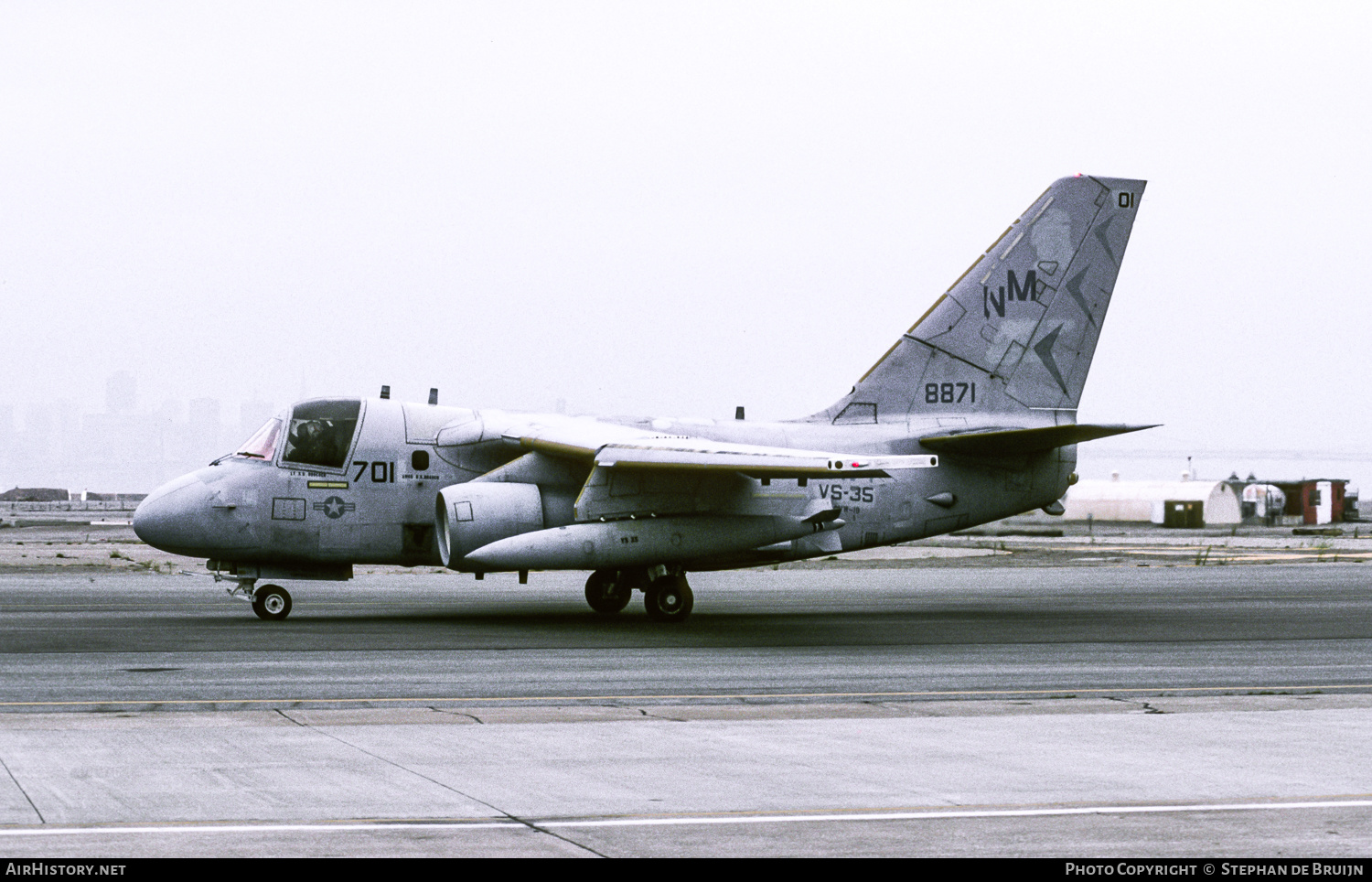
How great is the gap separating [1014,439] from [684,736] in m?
14.6

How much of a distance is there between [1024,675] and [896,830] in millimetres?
8622

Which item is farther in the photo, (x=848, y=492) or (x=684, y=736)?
(x=848, y=492)

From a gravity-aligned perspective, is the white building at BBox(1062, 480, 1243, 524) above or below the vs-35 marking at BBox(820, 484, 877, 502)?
below

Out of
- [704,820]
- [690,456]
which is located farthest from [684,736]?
[690,456]

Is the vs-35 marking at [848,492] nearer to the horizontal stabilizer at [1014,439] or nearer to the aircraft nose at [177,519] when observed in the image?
the horizontal stabilizer at [1014,439]

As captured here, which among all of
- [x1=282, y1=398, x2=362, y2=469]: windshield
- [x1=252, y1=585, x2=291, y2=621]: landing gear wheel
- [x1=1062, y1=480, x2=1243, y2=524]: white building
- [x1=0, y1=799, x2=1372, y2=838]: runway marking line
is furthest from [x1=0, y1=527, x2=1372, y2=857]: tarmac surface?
[x1=1062, y1=480, x2=1243, y2=524]: white building

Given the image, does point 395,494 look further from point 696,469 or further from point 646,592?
point 696,469

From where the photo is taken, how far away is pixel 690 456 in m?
22.3

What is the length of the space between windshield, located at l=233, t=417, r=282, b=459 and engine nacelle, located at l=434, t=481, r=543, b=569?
2.80m

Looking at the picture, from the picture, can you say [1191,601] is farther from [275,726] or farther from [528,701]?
[275,726]

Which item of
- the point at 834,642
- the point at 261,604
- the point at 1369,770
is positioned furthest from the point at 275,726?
the point at 261,604

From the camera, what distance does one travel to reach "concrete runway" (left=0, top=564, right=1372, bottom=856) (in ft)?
26.8

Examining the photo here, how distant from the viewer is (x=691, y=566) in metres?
25.0

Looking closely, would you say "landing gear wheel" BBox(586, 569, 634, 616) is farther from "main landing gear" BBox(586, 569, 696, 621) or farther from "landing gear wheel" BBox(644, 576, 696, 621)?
"landing gear wheel" BBox(644, 576, 696, 621)
